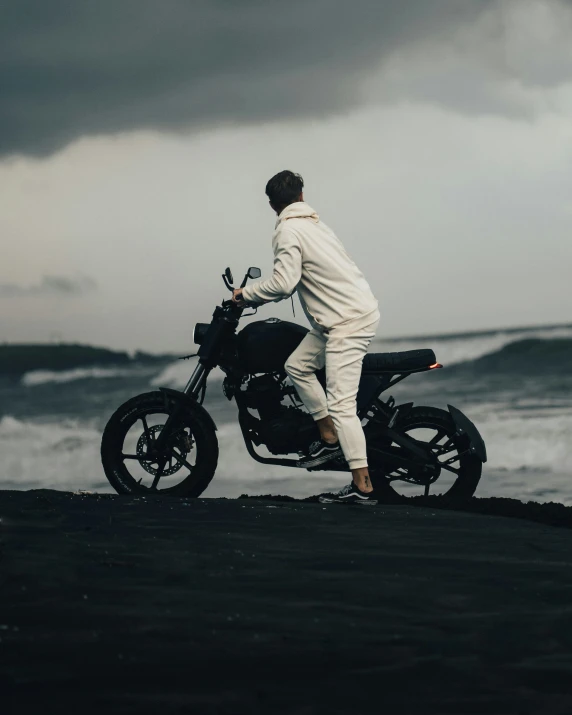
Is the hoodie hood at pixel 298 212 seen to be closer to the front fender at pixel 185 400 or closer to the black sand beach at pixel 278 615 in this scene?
the front fender at pixel 185 400

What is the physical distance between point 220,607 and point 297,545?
160 centimetres

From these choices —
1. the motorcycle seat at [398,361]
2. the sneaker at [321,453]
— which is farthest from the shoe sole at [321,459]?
the motorcycle seat at [398,361]

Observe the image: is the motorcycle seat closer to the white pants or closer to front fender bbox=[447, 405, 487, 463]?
the white pants

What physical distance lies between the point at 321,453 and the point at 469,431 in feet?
3.81

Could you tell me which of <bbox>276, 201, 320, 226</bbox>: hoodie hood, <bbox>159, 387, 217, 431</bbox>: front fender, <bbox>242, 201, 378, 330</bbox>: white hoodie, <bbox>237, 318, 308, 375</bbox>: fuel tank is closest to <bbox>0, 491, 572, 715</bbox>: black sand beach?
<bbox>159, 387, 217, 431</bbox>: front fender

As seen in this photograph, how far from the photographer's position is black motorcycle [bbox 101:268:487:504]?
27.4 feet

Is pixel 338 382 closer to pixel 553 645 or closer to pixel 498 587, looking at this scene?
pixel 498 587

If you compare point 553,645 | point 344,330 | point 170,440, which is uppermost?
point 344,330

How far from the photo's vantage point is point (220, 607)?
5.07 metres

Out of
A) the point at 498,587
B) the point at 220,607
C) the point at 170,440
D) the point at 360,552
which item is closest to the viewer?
the point at 220,607

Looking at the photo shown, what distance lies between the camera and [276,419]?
27.4 feet

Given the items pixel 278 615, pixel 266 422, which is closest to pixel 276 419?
pixel 266 422

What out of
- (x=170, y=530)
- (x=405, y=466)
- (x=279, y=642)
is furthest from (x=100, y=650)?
(x=405, y=466)

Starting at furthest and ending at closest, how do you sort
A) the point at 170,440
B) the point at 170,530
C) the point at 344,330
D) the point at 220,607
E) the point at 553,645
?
the point at 170,440 < the point at 344,330 < the point at 170,530 < the point at 220,607 < the point at 553,645
